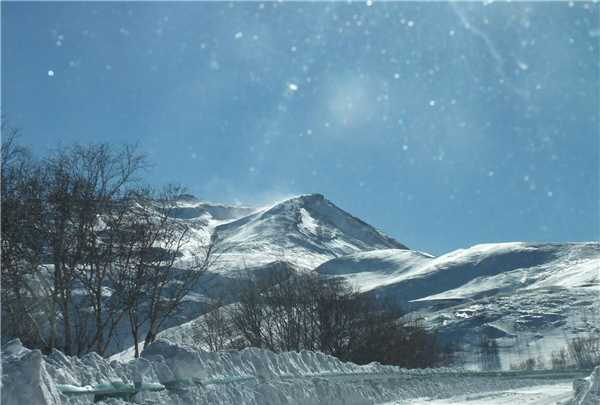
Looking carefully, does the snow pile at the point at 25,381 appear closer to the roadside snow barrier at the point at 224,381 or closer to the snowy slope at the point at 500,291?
the roadside snow barrier at the point at 224,381

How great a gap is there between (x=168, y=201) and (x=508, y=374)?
62.6 ft

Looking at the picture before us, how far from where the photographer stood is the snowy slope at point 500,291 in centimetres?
7794

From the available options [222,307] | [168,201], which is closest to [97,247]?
[168,201]

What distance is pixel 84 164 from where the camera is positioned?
15.5 meters

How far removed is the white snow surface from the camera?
495 centimetres

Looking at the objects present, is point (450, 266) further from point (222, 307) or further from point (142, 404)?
point (142, 404)

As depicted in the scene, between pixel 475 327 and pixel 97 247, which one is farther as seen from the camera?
pixel 475 327

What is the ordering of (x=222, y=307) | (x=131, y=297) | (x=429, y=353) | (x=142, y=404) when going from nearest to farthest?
1. (x=142, y=404)
2. (x=131, y=297)
3. (x=222, y=307)
4. (x=429, y=353)

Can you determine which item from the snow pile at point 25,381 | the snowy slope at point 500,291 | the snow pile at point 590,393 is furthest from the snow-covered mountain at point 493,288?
the snow pile at point 25,381

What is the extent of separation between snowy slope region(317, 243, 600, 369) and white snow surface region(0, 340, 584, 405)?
61846 millimetres

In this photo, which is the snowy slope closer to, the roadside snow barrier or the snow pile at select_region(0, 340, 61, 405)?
the roadside snow barrier

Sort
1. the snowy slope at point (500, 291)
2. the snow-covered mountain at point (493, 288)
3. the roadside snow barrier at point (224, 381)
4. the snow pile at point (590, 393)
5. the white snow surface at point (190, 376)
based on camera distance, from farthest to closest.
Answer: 1. the snowy slope at point (500, 291)
2. the snow-covered mountain at point (493, 288)
3. the snow pile at point (590, 393)
4. the roadside snow barrier at point (224, 381)
5. the white snow surface at point (190, 376)

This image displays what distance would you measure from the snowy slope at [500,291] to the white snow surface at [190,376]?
6185 cm

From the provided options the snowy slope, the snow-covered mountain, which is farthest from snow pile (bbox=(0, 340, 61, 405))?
the snowy slope
